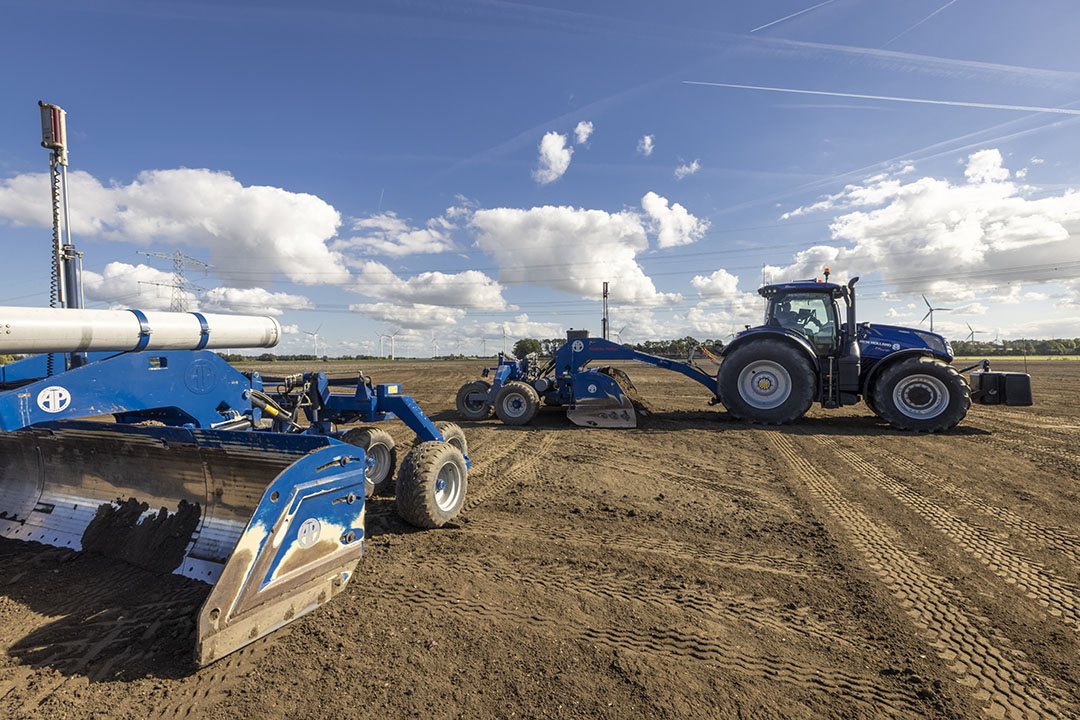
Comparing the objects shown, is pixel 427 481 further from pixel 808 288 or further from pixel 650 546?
pixel 808 288

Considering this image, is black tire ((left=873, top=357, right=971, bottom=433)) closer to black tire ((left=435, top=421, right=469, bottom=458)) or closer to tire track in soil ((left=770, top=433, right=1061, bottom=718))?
tire track in soil ((left=770, top=433, right=1061, bottom=718))

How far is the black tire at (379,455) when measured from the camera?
18.1 feet

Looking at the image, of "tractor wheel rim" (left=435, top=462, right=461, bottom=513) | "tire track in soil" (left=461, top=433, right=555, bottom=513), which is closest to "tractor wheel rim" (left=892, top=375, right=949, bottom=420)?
"tire track in soil" (left=461, top=433, right=555, bottom=513)

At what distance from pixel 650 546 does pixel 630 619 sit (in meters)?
1.22

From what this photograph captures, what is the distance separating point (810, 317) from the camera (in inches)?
404

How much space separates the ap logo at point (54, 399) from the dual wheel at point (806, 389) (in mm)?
9471

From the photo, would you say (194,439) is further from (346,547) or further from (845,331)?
(845,331)

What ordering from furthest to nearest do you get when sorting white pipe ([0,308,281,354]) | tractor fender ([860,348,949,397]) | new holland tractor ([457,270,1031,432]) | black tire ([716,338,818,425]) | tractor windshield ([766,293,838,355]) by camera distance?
tractor windshield ([766,293,838,355]) < black tire ([716,338,818,425]) < tractor fender ([860,348,949,397]) < new holland tractor ([457,270,1031,432]) < white pipe ([0,308,281,354])

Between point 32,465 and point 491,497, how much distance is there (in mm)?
4065

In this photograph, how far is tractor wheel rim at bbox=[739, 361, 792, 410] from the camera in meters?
9.95

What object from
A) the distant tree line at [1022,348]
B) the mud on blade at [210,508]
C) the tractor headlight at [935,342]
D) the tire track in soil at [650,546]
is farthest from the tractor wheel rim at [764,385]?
the distant tree line at [1022,348]

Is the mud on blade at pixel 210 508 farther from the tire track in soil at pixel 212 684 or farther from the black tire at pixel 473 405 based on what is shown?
the black tire at pixel 473 405

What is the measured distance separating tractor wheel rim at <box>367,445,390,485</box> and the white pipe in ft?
5.64

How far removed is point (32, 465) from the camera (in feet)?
14.9
